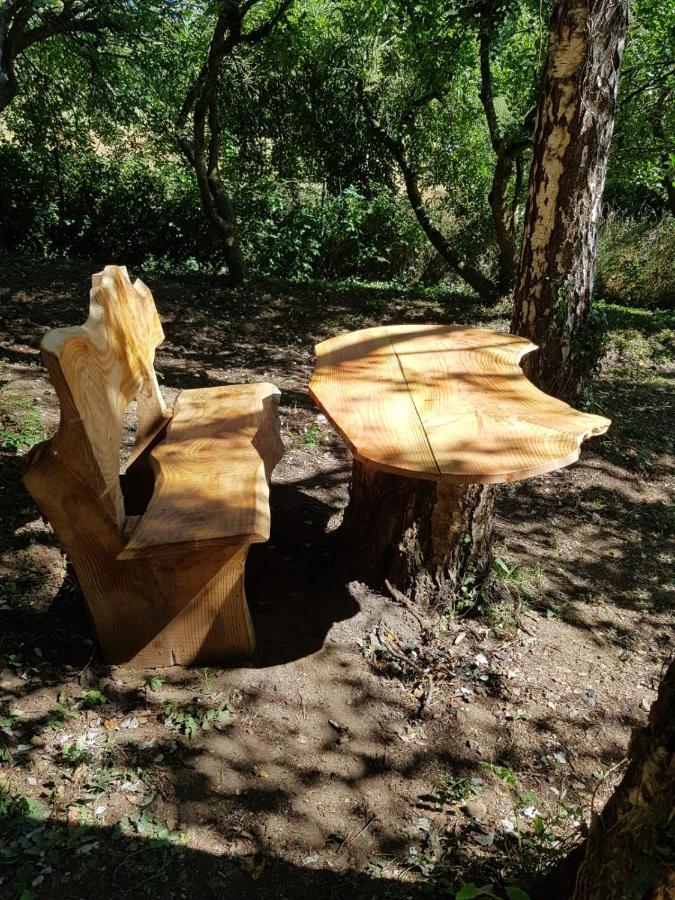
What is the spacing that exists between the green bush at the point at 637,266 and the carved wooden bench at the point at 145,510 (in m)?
9.80

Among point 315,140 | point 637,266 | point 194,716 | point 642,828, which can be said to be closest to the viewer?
point 642,828

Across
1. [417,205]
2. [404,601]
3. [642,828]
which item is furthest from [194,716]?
[417,205]

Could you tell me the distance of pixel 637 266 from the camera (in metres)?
11.0

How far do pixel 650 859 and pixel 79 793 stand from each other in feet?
5.29

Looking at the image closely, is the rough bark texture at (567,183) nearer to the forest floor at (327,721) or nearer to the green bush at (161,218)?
the forest floor at (327,721)

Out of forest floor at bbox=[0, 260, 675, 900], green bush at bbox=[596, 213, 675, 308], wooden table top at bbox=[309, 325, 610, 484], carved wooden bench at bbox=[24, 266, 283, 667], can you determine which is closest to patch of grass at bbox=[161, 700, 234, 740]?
forest floor at bbox=[0, 260, 675, 900]

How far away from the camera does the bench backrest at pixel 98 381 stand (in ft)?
6.87

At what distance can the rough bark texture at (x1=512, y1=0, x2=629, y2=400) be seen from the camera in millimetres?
3465

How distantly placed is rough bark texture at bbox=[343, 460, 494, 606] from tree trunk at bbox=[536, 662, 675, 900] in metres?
1.54

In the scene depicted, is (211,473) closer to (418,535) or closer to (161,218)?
(418,535)

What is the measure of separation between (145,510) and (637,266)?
10670mm

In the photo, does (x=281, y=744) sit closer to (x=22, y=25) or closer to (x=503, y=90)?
(x=22, y=25)

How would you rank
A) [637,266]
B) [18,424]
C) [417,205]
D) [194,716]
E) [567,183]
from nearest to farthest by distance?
[194,716], [567,183], [18,424], [417,205], [637,266]

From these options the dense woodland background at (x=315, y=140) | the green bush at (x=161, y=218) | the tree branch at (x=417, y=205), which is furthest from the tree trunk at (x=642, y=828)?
the green bush at (x=161, y=218)
